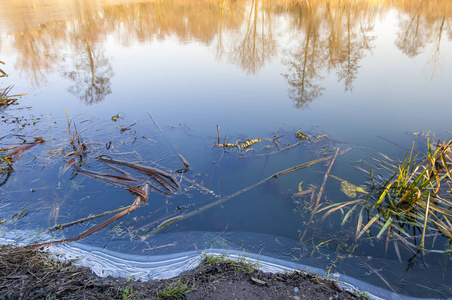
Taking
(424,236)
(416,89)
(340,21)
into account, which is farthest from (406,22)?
(424,236)

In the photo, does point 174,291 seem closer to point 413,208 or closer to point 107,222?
point 107,222

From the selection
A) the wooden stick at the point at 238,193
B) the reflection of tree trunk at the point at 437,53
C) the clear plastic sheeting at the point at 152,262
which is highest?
the reflection of tree trunk at the point at 437,53

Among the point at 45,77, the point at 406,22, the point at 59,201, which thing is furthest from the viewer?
the point at 406,22

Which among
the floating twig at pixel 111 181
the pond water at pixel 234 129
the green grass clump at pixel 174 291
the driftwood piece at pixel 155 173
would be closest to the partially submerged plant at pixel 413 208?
the pond water at pixel 234 129

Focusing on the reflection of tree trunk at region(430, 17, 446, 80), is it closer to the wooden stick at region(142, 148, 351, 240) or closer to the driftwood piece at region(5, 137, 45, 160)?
the wooden stick at region(142, 148, 351, 240)

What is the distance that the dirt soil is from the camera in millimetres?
2160

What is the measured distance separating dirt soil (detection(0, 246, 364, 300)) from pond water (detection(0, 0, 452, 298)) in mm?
397

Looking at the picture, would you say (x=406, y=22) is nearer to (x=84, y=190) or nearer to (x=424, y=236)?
(x=424, y=236)

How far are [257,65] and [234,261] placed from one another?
7229mm

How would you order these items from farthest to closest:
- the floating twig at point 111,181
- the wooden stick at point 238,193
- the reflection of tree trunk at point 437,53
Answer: the reflection of tree trunk at point 437,53 < the floating twig at point 111,181 < the wooden stick at point 238,193

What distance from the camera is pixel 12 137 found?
195 inches

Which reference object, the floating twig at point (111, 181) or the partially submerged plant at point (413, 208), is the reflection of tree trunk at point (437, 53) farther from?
the floating twig at point (111, 181)

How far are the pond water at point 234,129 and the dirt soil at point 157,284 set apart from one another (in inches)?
15.6

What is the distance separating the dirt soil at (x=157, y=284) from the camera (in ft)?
7.09
